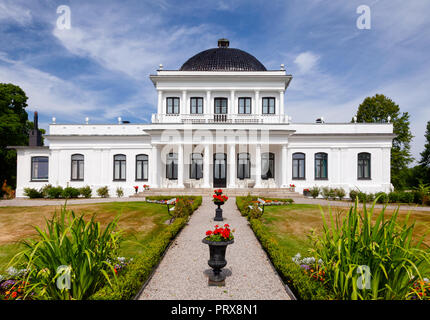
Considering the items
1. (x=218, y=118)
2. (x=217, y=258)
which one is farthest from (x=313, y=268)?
(x=218, y=118)

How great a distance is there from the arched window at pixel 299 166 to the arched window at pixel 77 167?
23.5m

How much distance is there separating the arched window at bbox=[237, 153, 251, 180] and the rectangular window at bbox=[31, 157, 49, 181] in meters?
21.5

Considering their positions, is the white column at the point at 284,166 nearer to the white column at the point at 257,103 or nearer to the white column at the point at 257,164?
the white column at the point at 257,164

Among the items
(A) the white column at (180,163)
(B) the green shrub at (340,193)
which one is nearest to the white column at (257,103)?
(A) the white column at (180,163)

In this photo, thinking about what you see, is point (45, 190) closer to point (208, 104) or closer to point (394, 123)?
point (208, 104)

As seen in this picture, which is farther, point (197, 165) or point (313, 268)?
point (197, 165)

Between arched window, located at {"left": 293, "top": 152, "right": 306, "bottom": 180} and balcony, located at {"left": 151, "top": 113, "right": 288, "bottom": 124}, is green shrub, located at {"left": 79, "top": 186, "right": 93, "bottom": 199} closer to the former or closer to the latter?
balcony, located at {"left": 151, "top": 113, "right": 288, "bottom": 124}

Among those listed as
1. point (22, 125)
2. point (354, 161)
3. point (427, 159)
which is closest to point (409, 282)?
point (354, 161)

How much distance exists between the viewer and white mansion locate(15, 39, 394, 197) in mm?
24438

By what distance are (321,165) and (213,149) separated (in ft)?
39.1

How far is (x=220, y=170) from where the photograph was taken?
84.2ft

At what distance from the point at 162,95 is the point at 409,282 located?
86.5 feet

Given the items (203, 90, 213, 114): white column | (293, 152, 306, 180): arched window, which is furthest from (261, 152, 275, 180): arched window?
(203, 90, 213, 114): white column

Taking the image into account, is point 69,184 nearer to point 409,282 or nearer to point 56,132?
point 56,132
